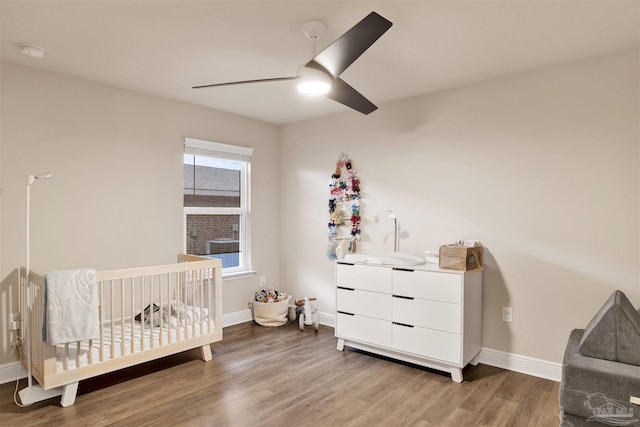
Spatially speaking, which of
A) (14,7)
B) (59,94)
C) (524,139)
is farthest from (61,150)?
(524,139)

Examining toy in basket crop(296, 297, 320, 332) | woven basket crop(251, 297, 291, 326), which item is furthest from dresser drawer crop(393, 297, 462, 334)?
woven basket crop(251, 297, 291, 326)

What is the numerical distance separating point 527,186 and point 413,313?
4.39ft

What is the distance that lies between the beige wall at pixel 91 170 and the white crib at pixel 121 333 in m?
0.29

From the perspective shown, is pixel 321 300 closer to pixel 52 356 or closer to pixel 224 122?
pixel 224 122

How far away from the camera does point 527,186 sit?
9.58 feet

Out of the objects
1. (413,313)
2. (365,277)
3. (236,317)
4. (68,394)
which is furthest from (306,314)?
(68,394)

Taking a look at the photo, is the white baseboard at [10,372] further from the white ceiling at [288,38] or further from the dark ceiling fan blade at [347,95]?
the dark ceiling fan blade at [347,95]

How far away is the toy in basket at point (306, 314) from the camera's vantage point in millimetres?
3973

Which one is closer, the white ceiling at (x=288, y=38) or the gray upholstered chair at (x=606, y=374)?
the gray upholstered chair at (x=606, y=374)

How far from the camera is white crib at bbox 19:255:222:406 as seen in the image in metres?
2.37

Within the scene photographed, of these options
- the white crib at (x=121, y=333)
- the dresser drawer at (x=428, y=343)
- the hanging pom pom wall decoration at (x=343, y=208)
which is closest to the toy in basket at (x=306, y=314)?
the hanging pom pom wall decoration at (x=343, y=208)

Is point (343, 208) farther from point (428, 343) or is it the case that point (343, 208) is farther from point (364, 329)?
point (428, 343)

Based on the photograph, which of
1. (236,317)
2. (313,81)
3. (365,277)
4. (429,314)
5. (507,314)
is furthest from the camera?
(236,317)

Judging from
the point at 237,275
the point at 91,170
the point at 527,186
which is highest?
the point at 91,170
